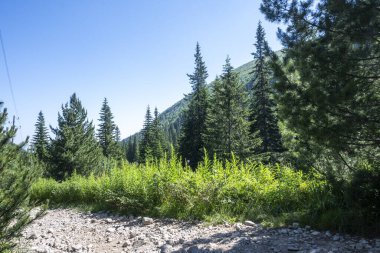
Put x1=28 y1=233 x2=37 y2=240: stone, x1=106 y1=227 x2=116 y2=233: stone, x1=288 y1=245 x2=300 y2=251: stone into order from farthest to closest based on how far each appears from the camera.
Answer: x1=28 y1=233 x2=37 y2=240: stone → x1=106 y1=227 x2=116 y2=233: stone → x1=288 y1=245 x2=300 y2=251: stone

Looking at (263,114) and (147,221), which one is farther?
(263,114)

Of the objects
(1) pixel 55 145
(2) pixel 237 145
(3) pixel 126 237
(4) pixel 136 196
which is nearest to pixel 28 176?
(3) pixel 126 237

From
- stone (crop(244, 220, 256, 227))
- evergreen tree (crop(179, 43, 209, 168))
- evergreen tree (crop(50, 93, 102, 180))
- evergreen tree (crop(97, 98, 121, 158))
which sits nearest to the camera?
stone (crop(244, 220, 256, 227))

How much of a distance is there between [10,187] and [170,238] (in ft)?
10.4

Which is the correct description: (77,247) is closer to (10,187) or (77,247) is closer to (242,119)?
(10,187)

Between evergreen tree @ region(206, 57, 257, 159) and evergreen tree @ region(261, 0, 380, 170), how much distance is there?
2259 cm

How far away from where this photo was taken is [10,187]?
5.15 metres

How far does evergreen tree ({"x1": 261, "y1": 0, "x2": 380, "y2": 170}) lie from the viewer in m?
4.32

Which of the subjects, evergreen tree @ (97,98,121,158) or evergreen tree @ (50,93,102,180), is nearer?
evergreen tree @ (50,93,102,180)

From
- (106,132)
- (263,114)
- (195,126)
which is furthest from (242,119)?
(106,132)

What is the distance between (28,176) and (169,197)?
365 cm

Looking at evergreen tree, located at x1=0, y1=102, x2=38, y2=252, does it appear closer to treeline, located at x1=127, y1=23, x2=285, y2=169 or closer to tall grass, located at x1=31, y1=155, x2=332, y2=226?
tall grass, located at x1=31, y1=155, x2=332, y2=226

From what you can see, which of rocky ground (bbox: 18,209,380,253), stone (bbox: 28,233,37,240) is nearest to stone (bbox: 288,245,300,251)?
rocky ground (bbox: 18,209,380,253)

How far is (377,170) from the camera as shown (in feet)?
16.3
